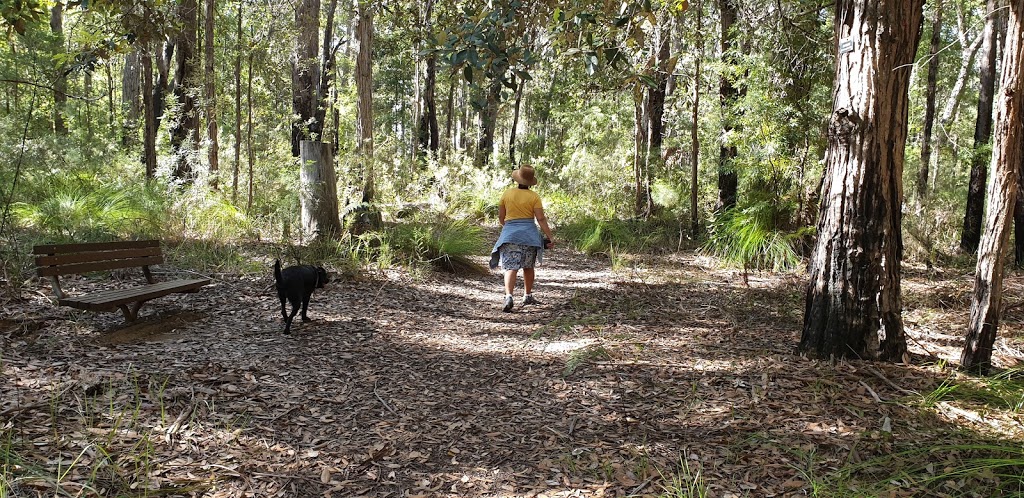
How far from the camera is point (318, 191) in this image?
845cm

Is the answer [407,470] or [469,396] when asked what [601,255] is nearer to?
[469,396]

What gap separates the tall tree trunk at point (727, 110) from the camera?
9297 mm

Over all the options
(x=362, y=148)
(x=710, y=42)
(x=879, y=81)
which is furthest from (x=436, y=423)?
(x=710, y=42)

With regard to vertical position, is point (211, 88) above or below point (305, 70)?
below

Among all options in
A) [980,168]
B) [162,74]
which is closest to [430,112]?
[162,74]

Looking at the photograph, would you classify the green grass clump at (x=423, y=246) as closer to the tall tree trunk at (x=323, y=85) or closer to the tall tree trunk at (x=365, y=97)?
the tall tree trunk at (x=365, y=97)

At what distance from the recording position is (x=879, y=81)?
4.07 meters

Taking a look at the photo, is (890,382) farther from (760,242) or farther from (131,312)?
(131,312)

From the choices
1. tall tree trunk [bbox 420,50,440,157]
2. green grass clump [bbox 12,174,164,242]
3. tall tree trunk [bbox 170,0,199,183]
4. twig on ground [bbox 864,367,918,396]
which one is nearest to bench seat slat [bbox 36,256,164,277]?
green grass clump [bbox 12,174,164,242]

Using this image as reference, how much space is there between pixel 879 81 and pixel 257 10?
12806 mm

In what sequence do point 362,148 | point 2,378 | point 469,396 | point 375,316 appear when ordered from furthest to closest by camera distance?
1. point 362,148
2. point 375,316
3. point 469,396
4. point 2,378

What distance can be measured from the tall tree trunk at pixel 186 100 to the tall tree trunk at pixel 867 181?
9402 mm

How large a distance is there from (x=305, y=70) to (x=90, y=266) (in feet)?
34.9

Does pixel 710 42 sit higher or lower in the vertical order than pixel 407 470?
higher
